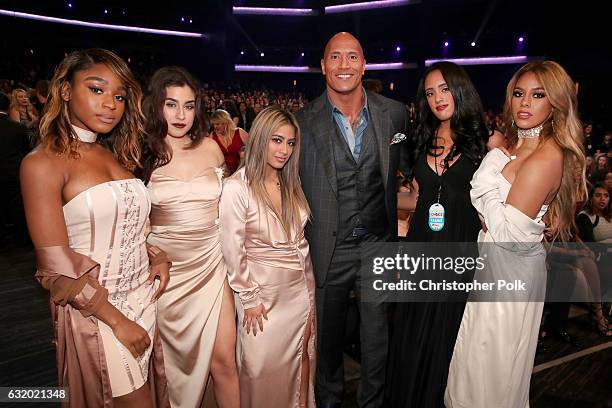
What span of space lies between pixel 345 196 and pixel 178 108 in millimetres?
1024

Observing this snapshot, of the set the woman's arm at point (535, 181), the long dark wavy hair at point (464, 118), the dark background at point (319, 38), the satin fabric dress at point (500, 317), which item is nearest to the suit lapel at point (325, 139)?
the long dark wavy hair at point (464, 118)

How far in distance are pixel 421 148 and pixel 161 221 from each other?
62.4 inches

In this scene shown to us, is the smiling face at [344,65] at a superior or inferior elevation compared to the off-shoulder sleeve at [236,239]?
superior

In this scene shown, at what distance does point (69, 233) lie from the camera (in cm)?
151

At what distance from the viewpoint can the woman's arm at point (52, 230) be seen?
54.6 inches

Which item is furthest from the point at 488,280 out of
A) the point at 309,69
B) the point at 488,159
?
the point at 309,69

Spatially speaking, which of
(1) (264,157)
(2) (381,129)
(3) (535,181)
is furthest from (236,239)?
(3) (535,181)

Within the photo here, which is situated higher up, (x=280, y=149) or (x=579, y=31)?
(x=579, y=31)

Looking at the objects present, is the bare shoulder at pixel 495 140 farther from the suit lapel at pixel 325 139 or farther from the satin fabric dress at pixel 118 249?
the satin fabric dress at pixel 118 249

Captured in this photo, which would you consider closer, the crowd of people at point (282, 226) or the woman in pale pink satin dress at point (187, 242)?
the crowd of people at point (282, 226)

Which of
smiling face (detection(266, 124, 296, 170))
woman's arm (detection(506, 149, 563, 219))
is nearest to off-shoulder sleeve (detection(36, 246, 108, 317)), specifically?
smiling face (detection(266, 124, 296, 170))

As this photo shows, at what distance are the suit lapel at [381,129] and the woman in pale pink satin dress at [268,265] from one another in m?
0.52

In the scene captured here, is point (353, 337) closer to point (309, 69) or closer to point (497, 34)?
point (497, 34)

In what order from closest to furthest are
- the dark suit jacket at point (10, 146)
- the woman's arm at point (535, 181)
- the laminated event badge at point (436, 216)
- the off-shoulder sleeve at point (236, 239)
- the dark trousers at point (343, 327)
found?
the woman's arm at point (535, 181) < the off-shoulder sleeve at point (236, 239) < the laminated event badge at point (436, 216) < the dark trousers at point (343, 327) < the dark suit jacket at point (10, 146)
